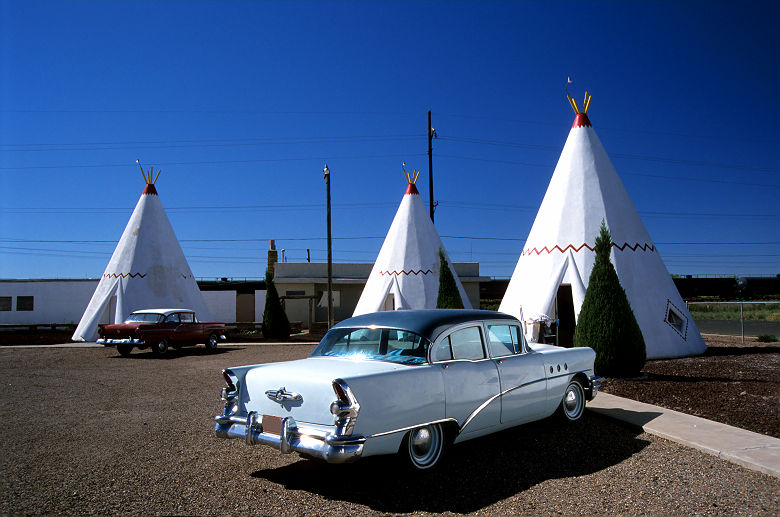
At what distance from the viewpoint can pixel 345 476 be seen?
13.9 feet

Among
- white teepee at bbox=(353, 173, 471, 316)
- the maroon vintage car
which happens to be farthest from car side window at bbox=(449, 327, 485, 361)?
white teepee at bbox=(353, 173, 471, 316)

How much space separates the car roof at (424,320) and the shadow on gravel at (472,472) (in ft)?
3.31

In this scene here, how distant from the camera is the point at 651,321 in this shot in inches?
460

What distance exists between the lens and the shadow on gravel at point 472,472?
373cm

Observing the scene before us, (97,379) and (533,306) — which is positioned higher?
(533,306)

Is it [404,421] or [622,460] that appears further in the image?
[622,460]

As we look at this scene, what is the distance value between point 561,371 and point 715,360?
655cm

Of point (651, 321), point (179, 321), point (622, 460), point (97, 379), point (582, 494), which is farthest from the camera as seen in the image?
point (179, 321)

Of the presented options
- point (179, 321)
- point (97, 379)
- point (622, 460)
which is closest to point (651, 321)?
point (622, 460)

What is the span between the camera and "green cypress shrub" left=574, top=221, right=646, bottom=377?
28.2 feet

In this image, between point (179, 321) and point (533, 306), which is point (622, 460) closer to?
point (533, 306)

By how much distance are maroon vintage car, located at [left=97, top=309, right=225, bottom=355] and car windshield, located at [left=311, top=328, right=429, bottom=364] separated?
11.0 m

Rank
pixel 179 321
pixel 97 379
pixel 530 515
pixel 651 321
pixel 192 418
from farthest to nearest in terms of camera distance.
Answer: pixel 179 321 → pixel 651 321 → pixel 97 379 → pixel 192 418 → pixel 530 515

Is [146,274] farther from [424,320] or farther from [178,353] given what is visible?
[424,320]
